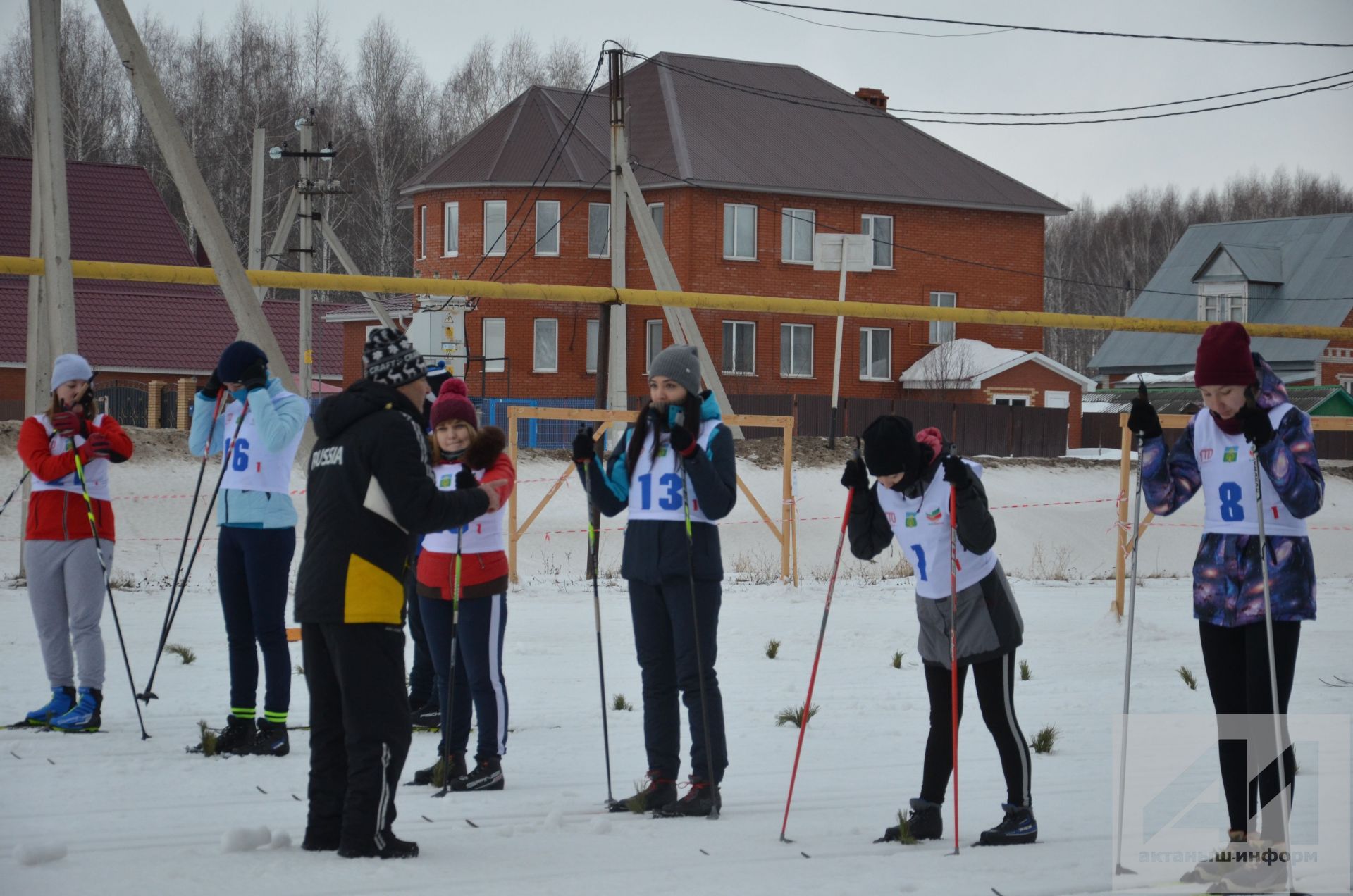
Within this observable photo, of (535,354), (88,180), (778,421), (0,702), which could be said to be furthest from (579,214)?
(0,702)

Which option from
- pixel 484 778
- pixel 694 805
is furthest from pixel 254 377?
pixel 694 805

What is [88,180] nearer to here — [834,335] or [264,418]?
[834,335]

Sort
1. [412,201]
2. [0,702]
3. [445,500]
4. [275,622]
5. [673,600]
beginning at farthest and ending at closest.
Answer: [412,201] → [0,702] → [275,622] → [673,600] → [445,500]

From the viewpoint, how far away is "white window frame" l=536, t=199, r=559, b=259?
124 ft

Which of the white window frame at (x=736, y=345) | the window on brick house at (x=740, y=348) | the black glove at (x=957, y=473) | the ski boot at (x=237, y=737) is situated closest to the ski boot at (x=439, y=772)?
the ski boot at (x=237, y=737)

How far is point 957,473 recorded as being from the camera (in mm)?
4969

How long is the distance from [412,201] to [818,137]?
12.1 metres

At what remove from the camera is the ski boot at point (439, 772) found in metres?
5.88

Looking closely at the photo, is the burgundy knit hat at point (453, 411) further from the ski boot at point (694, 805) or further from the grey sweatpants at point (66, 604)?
the grey sweatpants at point (66, 604)

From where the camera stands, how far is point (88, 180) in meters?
38.5

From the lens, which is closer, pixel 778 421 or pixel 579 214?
pixel 778 421

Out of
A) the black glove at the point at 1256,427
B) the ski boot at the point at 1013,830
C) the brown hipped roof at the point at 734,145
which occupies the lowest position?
the ski boot at the point at 1013,830

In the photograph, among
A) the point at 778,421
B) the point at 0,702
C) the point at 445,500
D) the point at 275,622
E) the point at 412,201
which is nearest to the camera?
the point at 445,500

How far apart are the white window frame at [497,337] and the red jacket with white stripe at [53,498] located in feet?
101
